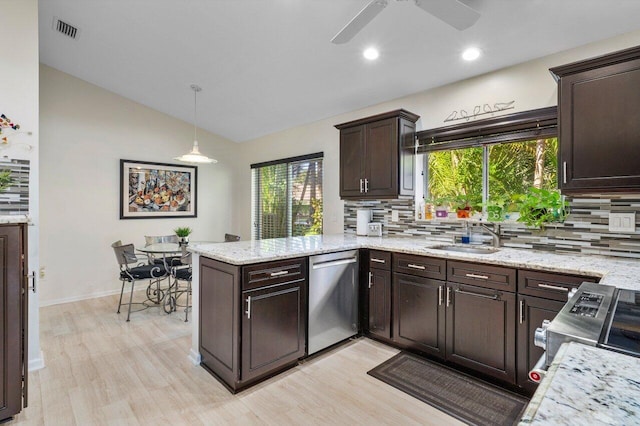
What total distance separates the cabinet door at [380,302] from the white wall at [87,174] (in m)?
3.39

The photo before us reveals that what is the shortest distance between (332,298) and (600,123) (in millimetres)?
2243

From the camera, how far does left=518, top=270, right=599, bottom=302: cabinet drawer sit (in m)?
1.99

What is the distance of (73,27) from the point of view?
3250mm

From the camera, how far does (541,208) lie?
2633 mm

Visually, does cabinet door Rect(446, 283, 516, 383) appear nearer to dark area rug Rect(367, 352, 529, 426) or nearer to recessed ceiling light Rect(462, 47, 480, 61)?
dark area rug Rect(367, 352, 529, 426)

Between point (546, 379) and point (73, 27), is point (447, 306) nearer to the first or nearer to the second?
point (546, 379)

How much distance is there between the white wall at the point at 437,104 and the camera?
262 cm

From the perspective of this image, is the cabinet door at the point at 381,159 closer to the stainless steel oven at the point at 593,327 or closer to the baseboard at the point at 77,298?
the stainless steel oven at the point at 593,327

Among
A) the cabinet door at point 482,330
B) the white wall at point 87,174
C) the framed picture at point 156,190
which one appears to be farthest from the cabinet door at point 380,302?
the framed picture at point 156,190

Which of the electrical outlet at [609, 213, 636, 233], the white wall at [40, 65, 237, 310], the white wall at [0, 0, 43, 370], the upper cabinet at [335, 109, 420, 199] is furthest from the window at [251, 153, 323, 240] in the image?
the electrical outlet at [609, 213, 636, 233]

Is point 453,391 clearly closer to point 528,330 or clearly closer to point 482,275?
point 528,330

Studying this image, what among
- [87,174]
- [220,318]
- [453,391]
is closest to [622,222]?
[453,391]

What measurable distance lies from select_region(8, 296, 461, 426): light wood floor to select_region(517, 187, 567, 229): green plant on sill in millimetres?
1623

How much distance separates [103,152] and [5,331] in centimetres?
341
